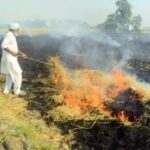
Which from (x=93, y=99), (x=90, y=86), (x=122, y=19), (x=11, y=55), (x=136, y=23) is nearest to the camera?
(x=93, y=99)

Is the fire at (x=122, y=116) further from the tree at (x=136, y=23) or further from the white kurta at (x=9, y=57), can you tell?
the tree at (x=136, y=23)

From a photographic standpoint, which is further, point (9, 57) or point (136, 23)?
point (136, 23)

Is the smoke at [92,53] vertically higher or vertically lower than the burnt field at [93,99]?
higher

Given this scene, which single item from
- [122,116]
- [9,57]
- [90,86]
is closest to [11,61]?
[9,57]

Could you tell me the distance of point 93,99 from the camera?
1158cm

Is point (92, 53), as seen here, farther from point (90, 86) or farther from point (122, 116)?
point (122, 116)

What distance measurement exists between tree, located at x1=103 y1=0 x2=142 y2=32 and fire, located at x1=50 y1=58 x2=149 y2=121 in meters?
29.5

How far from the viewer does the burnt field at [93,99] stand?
9.56 meters

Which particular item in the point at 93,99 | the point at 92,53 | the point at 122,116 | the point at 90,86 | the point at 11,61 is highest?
the point at 11,61

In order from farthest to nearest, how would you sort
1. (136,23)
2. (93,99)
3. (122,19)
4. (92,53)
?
(122,19) → (136,23) → (92,53) → (93,99)

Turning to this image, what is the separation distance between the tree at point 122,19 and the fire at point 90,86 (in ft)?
96.7

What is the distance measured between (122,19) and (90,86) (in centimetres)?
3355

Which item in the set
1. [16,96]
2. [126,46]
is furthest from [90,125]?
[126,46]

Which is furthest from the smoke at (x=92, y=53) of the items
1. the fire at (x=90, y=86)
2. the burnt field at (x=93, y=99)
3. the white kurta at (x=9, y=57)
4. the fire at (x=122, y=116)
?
the fire at (x=122, y=116)
